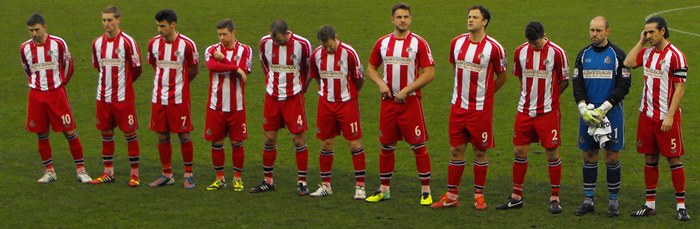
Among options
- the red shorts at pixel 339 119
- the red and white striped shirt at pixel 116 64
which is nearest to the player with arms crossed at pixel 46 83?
the red and white striped shirt at pixel 116 64

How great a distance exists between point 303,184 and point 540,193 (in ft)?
9.47

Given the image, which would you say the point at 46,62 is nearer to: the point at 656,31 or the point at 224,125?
the point at 224,125

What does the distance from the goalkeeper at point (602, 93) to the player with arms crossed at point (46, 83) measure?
20.8 ft

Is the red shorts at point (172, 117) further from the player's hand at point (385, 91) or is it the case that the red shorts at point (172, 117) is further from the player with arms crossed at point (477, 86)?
the player with arms crossed at point (477, 86)

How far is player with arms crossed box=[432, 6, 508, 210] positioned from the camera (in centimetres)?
1331

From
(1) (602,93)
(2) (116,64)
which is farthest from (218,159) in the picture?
(1) (602,93)

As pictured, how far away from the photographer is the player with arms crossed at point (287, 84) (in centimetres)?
1432

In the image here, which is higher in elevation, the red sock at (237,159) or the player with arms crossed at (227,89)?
the player with arms crossed at (227,89)

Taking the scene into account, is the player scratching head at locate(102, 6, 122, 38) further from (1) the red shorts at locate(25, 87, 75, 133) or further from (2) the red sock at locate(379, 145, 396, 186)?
(2) the red sock at locate(379, 145, 396, 186)

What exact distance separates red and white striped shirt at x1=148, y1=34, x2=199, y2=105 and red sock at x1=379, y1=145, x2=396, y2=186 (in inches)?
103

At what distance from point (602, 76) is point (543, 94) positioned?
27.7 inches

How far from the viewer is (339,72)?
14.0 m

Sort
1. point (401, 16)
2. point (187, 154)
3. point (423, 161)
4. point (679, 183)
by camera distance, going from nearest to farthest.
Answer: point (679, 183) < point (401, 16) < point (423, 161) < point (187, 154)

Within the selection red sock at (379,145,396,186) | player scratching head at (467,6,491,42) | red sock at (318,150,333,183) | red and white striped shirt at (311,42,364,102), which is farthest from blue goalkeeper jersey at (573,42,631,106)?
red sock at (318,150,333,183)
